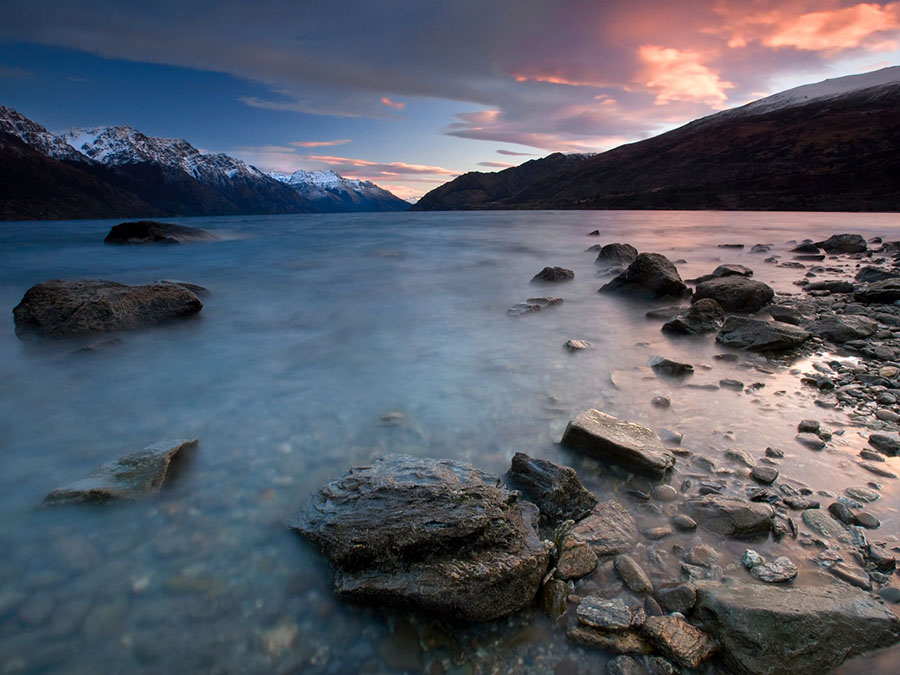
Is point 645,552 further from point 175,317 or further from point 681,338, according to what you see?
point 175,317

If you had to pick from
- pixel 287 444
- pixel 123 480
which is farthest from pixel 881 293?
pixel 123 480

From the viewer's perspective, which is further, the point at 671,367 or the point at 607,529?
the point at 671,367

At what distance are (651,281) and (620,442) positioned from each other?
6.60m

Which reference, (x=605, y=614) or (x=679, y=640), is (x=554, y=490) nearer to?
(x=605, y=614)

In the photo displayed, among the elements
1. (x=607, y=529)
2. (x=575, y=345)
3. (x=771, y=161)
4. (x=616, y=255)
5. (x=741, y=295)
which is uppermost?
(x=771, y=161)

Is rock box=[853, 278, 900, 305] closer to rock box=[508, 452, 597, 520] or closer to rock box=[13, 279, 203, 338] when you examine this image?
rock box=[508, 452, 597, 520]

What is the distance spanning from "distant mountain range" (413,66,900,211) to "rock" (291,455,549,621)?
284 ft

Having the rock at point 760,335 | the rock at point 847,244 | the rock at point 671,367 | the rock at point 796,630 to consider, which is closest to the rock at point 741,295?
the rock at point 760,335

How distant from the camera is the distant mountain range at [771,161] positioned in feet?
231

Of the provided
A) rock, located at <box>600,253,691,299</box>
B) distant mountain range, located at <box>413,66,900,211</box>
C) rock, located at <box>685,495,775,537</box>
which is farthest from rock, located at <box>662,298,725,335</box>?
distant mountain range, located at <box>413,66,900,211</box>

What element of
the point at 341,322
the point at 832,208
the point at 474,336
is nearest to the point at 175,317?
the point at 341,322

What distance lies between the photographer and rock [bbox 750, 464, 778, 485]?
2.98 meters

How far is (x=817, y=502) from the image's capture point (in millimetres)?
2752

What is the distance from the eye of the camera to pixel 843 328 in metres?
5.78
